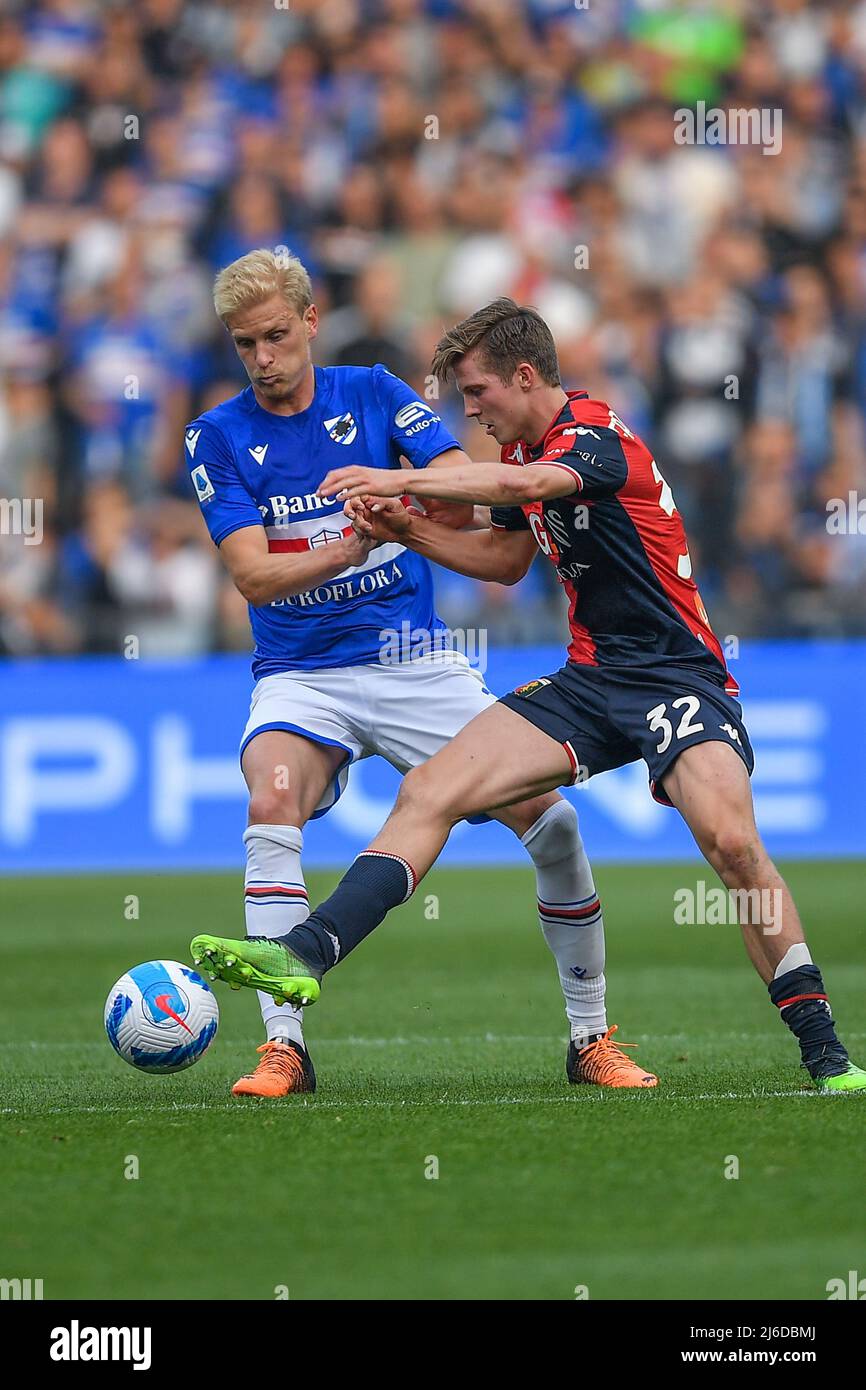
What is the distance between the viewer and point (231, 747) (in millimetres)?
12906

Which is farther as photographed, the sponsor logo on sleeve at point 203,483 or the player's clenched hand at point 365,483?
the sponsor logo on sleeve at point 203,483

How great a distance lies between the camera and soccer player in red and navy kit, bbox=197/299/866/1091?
5.64 meters

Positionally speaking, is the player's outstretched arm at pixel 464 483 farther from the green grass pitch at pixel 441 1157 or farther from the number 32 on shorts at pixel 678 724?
the green grass pitch at pixel 441 1157

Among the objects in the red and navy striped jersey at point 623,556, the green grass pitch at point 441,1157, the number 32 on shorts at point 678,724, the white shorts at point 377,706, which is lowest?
the green grass pitch at point 441,1157

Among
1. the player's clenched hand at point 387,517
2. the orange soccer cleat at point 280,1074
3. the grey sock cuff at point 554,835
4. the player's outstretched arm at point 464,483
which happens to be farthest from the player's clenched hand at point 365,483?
the orange soccer cleat at point 280,1074

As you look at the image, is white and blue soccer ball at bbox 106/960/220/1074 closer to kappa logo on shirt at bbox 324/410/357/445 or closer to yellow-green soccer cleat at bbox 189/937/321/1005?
yellow-green soccer cleat at bbox 189/937/321/1005

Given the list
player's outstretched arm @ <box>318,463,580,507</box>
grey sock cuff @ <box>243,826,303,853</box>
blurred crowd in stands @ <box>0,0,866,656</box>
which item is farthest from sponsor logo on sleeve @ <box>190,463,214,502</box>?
blurred crowd in stands @ <box>0,0,866,656</box>

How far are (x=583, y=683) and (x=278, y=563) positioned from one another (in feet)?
3.17

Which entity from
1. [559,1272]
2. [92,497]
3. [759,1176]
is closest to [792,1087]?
[759,1176]

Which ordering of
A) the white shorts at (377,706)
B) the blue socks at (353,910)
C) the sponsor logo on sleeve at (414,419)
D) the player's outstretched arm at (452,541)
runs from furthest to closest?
1. the sponsor logo on sleeve at (414,419)
2. the white shorts at (377,706)
3. the player's outstretched arm at (452,541)
4. the blue socks at (353,910)

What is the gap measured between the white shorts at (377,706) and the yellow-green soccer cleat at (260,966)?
3.32ft

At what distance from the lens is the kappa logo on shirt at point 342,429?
649 cm

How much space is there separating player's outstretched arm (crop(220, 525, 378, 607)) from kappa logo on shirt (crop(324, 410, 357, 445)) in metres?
0.43

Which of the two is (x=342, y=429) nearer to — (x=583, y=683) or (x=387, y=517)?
(x=387, y=517)
